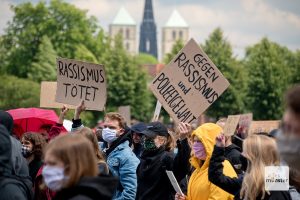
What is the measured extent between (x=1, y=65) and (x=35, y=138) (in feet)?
189

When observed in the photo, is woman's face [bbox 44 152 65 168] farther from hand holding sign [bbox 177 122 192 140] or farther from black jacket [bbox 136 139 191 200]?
black jacket [bbox 136 139 191 200]

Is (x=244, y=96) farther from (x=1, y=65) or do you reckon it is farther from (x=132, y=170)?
(x=132, y=170)

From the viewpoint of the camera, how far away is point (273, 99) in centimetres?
6494

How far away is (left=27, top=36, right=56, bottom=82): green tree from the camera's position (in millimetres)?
58969

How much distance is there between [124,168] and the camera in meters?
8.48

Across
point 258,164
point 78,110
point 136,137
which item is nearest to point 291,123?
point 258,164

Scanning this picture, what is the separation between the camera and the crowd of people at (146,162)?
439 centimetres

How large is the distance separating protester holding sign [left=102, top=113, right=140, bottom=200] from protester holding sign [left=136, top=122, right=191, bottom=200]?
0.10m

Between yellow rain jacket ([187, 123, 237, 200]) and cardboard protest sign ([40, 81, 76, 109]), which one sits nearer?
yellow rain jacket ([187, 123, 237, 200])

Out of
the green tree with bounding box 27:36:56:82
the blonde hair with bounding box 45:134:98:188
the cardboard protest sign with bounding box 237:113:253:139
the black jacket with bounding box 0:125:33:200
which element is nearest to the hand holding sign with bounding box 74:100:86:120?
the black jacket with bounding box 0:125:33:200

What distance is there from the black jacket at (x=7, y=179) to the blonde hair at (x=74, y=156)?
892 mm

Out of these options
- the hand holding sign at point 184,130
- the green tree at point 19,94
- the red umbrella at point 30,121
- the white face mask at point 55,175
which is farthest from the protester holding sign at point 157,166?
the green tree at point 19,94

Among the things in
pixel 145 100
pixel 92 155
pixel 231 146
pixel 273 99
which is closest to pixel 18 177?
pixel 92 155

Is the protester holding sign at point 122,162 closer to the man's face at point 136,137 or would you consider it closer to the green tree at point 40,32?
the man's face at point 136,137
